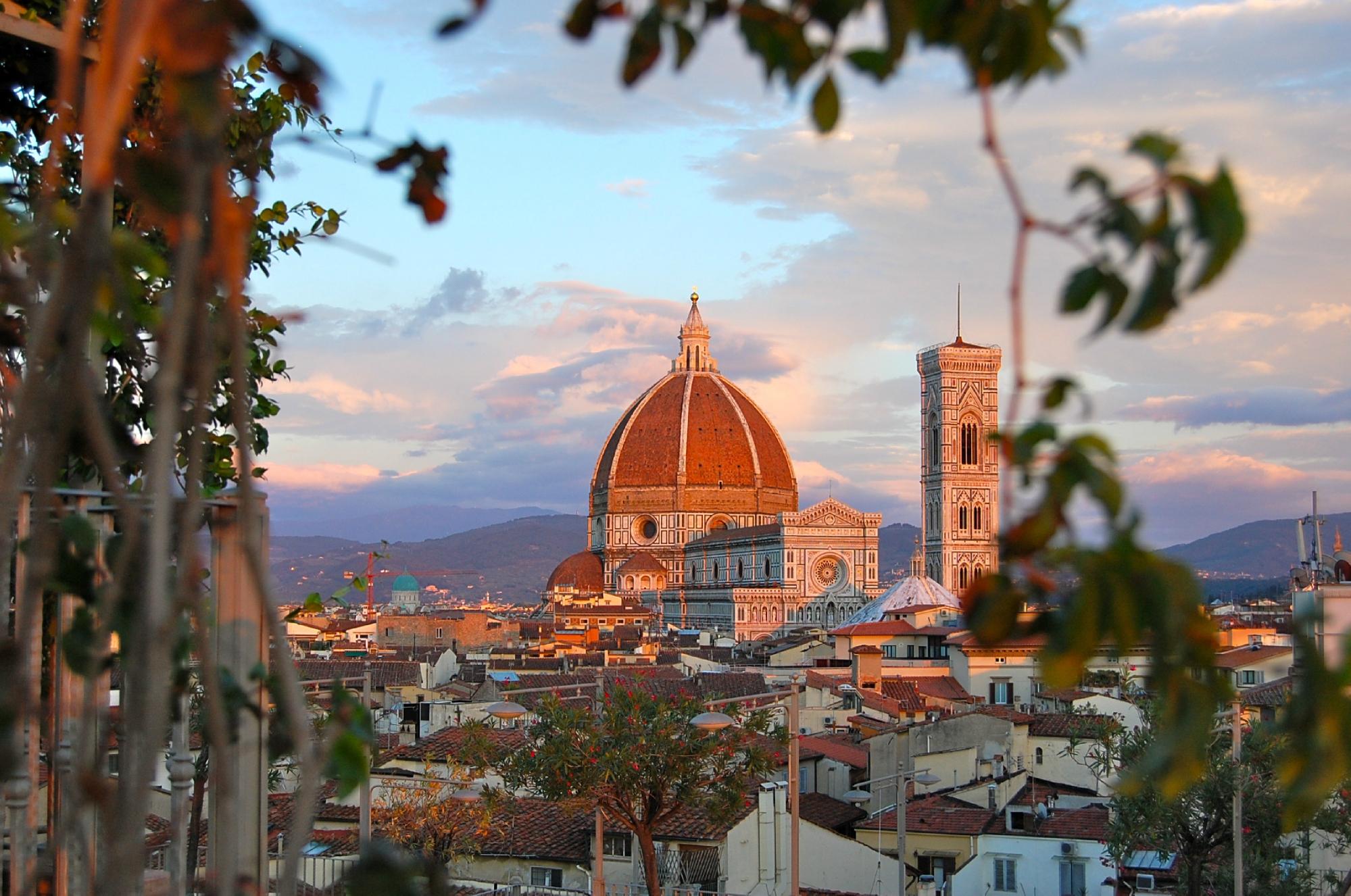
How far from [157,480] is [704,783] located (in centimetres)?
1341

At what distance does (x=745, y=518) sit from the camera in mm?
103750

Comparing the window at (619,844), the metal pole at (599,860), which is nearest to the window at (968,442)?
the window at (619,844)

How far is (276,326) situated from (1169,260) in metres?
3.84

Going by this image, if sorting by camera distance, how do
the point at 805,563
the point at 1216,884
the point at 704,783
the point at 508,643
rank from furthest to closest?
1. the point at 805,563
2. the point at 508,643
3. the point at 704,783
4. the point at 1216,884

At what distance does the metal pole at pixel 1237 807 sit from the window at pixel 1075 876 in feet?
8.63

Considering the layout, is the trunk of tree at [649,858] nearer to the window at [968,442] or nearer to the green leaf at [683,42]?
the green leaf at [683,42]

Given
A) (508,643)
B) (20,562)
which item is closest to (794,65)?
(20,562)

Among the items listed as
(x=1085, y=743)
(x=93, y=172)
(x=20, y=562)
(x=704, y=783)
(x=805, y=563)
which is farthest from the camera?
(x=805, y=563)

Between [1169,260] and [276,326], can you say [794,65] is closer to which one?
[1169,260]

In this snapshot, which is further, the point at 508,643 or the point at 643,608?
the point at 643,608

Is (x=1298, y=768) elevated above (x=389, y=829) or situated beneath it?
elevated above

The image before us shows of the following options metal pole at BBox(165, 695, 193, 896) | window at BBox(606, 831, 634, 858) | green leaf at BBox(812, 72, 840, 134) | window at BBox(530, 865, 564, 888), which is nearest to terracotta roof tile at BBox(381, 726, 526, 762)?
window at BBox(606, 831, 634, 858)

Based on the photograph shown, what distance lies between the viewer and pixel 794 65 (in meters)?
1.51

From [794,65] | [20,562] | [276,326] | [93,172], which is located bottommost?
[20,562]
